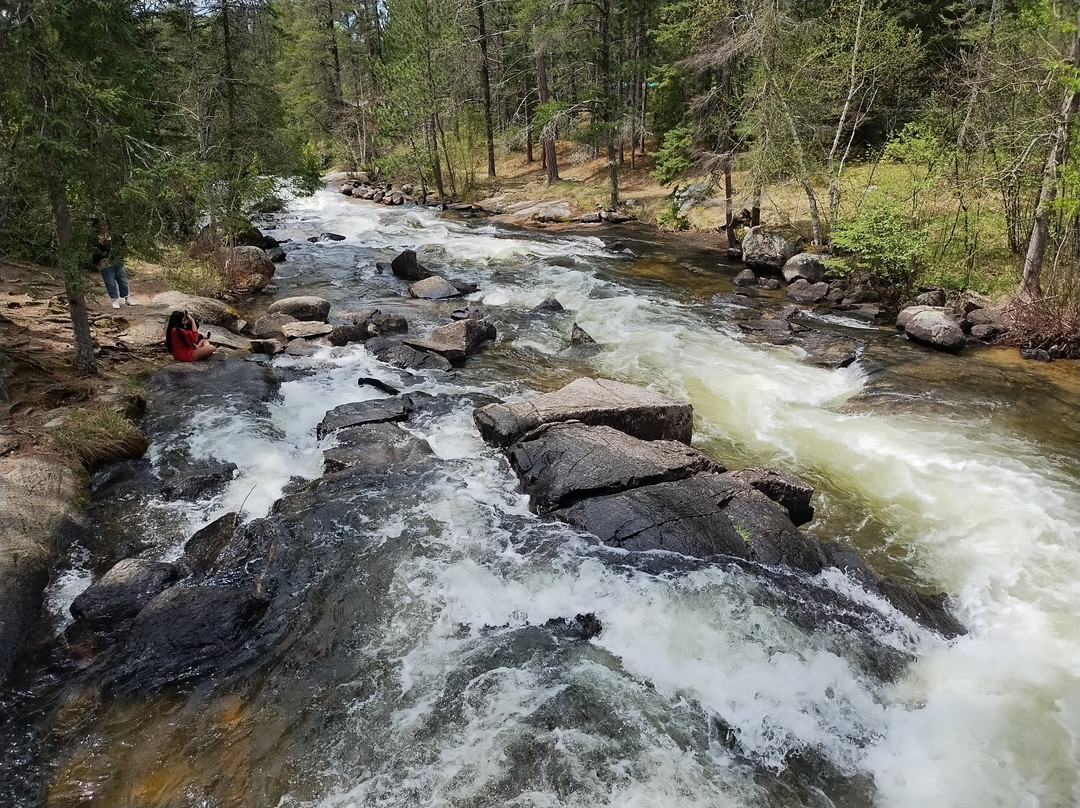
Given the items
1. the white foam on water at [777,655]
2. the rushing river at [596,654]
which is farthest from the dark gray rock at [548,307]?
the white foam on water at [777,655]

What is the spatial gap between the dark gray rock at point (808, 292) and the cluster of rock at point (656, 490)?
961cm

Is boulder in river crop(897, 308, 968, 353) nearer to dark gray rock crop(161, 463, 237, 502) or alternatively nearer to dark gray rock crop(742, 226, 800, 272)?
dark gray rock crop(742, 226, 800, 272)

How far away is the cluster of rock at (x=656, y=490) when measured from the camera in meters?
6.76

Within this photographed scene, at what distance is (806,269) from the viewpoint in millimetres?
18062

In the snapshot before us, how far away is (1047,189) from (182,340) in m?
16.5

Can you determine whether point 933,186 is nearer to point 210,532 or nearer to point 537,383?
point 537,383

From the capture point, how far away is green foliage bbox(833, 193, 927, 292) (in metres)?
15.2

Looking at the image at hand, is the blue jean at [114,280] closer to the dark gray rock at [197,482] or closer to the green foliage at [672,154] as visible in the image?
the dark gray rock at [197,482]

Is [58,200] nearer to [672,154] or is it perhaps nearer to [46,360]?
[46,360]

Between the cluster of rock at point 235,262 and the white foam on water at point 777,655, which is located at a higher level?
the cluster of rock at point 235,262

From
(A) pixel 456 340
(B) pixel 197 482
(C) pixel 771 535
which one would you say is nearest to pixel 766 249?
(A) pixel 456 340

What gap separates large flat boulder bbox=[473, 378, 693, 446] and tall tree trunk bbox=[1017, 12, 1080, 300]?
25.1 feet

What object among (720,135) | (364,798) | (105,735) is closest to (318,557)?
(105,735)

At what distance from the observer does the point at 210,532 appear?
22.6 ft
